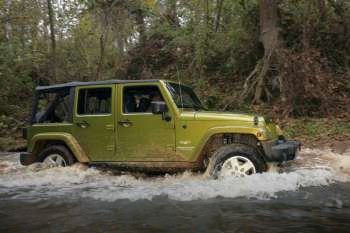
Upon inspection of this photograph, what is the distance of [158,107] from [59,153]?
222 centimetres

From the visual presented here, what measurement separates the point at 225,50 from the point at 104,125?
32.3 ft

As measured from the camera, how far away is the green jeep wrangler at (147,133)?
23.1ft

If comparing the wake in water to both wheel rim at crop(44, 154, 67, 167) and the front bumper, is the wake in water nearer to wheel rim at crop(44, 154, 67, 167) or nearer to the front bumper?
wheel rim at crop(44, 154, 67, 167)

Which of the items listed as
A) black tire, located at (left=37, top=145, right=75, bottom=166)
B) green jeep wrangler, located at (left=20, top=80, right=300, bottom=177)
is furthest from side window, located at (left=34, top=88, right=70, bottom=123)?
black tire, located at (left=37, top=145, right=75, bottom=166)

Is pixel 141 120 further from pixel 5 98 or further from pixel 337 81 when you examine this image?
pixel 5 98

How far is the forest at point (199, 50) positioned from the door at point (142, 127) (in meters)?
5.81

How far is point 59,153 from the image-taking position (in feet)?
26.7

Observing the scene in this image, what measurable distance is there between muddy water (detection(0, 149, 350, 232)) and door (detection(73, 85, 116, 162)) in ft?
1.38

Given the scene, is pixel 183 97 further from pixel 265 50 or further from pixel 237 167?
pixel 265 50

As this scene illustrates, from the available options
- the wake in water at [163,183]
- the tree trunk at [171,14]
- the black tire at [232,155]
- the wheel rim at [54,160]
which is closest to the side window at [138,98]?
the wake in water at [163,183]

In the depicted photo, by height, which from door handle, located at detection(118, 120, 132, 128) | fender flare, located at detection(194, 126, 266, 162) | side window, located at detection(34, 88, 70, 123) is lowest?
fender flare, located at detection(194, 126, 266, 162)

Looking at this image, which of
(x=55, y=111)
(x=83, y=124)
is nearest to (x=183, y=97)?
(x=83, y=124)

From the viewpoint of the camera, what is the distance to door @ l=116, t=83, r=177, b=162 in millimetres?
7371

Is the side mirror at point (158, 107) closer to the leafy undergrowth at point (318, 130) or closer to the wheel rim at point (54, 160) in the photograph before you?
the wheel rim at point (54, 160)
